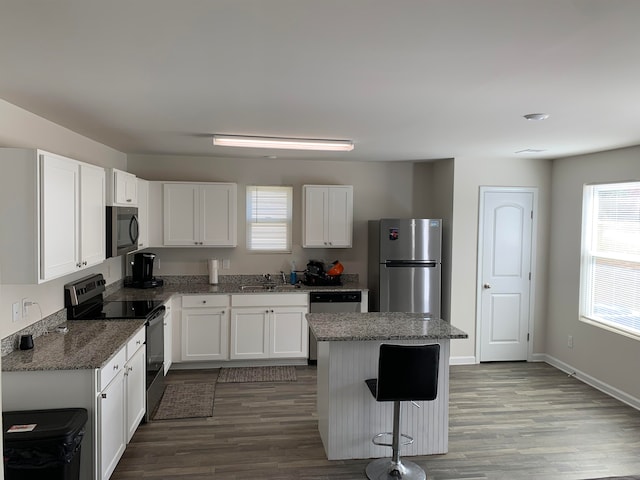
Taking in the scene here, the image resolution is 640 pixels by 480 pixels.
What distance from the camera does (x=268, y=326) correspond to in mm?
5223

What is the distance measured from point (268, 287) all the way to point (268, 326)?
0.47 metres

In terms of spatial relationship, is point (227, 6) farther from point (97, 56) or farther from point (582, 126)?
point (582, 126)

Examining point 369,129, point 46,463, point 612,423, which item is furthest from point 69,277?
point 612,423

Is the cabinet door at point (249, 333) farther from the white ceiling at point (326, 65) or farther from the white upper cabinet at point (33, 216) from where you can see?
the white upper cabinet at point (33, 216)

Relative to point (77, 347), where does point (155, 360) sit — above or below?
below

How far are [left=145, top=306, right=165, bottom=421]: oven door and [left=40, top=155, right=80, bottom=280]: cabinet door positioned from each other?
104 centimetres

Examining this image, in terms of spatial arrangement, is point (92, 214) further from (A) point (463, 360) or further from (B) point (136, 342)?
(A) point (463, 360)

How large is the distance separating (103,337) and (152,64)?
6.45 ft

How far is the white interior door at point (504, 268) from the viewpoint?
5469mm

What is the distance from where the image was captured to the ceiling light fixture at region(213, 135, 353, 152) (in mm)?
3971

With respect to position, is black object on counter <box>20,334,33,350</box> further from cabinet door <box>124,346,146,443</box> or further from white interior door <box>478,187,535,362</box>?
white interior door <box>478,187,535,362</box>

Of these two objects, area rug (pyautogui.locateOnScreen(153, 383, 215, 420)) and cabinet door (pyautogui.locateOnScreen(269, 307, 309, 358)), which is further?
cabinet door (pyautogui.locateOnScreen(269, 307, 309, 358))

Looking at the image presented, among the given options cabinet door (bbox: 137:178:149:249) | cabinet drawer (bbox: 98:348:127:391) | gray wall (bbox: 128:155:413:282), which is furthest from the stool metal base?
cabinet door (bbox: 137:178:149:249)

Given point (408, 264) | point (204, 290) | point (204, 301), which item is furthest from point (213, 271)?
point (408, 264)
